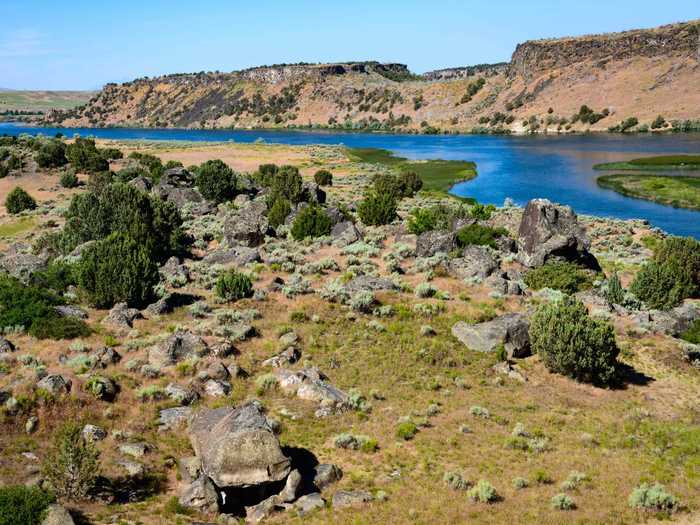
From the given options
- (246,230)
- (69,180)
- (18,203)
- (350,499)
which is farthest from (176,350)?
(69,180)

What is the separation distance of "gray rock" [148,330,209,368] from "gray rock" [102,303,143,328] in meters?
4.19

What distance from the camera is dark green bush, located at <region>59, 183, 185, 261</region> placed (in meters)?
43.9

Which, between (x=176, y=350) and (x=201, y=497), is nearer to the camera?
(x=201, y=497)

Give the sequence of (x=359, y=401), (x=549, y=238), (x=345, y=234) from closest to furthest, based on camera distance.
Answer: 1. (x=359, y=401)
2. (x=549, y=238)
3. (x=345, y=234)

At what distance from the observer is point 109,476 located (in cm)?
1708

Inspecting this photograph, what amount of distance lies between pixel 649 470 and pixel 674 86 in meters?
165

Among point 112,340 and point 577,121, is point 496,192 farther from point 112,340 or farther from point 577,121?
point 577,121

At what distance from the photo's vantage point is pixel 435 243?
4203 centimetres

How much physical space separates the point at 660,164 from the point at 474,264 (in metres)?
69.5

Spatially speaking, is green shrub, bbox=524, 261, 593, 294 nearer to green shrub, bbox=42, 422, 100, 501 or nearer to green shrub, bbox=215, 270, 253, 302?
green shrub, bbox=215, 270, 253, 302

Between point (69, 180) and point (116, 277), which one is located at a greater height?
point (69, 180)

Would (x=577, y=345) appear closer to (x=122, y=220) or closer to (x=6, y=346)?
(x=6, y=346)

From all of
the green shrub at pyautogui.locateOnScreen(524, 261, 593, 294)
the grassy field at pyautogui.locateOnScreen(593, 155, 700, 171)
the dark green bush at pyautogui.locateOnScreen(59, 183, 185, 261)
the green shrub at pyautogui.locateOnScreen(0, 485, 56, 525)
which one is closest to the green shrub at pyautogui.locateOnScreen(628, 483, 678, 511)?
the green shrub at pyautogui.locateOnScreen(0, 485, 56, 525)

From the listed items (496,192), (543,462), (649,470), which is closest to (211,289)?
(543,462)
